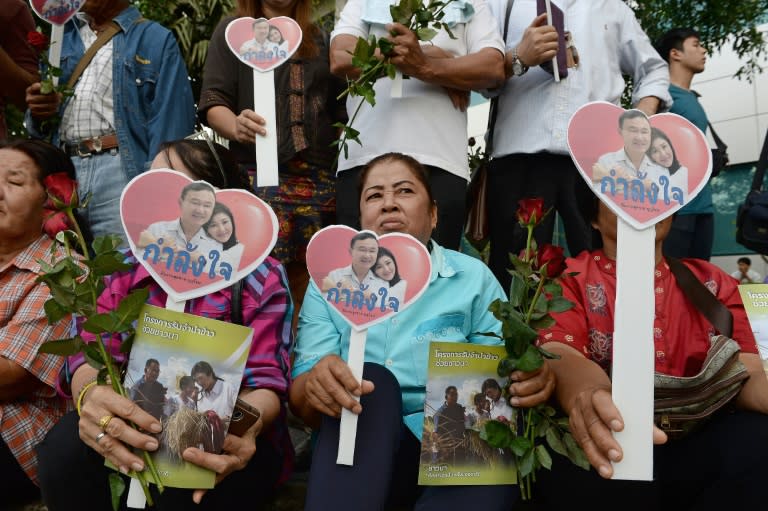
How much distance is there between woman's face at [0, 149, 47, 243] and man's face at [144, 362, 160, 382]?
1.06 meters

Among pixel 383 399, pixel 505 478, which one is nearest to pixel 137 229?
pixel 383 399

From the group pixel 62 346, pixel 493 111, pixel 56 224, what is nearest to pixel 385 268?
pixel 62 346

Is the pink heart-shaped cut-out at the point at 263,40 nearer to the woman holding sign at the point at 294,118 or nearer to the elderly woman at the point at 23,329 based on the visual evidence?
the woman holding sign at the point at 294,118

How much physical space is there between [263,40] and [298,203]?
0.61 m

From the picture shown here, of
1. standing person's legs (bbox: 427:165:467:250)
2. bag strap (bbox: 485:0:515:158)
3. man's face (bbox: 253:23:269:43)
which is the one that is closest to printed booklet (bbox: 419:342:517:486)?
standing person's legs (bbox: 427:165:467:250)

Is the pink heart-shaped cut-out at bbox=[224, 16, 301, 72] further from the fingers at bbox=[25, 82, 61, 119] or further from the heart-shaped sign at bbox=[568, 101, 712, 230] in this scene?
the heart-shaped sign at bbox=[568, 101, 712, 230]

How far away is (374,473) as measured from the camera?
1.73m

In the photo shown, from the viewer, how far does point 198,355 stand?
157 cm

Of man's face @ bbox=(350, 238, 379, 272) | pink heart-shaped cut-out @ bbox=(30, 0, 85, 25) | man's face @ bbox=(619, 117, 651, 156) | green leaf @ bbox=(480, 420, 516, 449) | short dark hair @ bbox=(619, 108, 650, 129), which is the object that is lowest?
green leaf @ bbox=(480, 420, 516, 449)

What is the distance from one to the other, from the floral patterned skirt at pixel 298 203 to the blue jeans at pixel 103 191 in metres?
0.55

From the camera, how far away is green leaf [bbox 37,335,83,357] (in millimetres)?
1557

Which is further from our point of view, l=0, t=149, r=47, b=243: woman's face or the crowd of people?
l=0, t=149, r=47, b=243: woman's face

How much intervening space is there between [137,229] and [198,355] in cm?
36

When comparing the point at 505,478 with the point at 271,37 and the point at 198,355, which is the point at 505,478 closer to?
the point at 198,355
